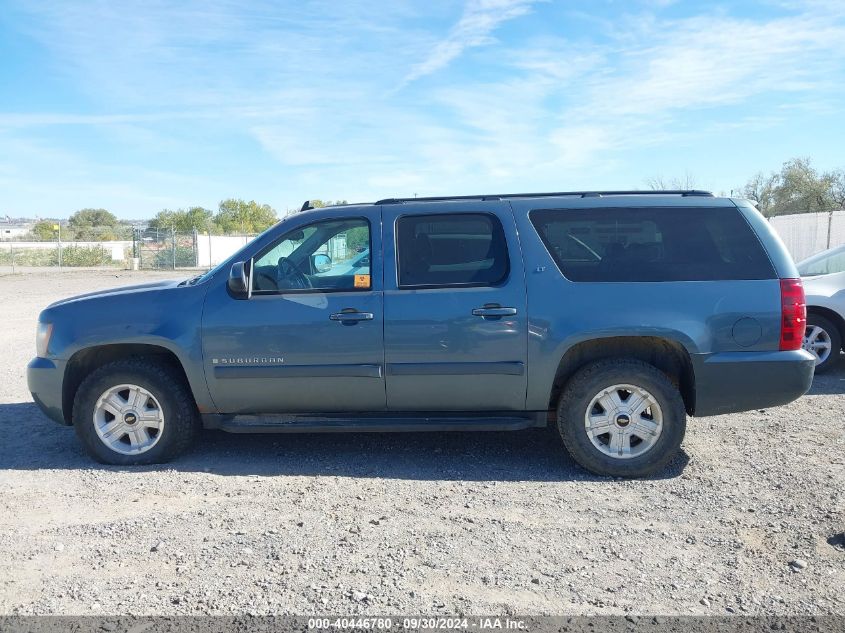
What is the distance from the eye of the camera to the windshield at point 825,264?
854cm

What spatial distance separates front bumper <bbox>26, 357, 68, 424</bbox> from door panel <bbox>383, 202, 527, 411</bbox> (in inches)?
95.1

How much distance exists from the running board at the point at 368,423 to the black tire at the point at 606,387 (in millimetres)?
238

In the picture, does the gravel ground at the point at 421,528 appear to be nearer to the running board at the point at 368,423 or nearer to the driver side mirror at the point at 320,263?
the running board at the point at 368,423

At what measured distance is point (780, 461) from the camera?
205 inches

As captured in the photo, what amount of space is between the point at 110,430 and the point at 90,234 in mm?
50260

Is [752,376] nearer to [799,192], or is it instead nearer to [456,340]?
Result: [456,340]

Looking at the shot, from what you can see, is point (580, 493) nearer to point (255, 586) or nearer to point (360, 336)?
point (360, 336)

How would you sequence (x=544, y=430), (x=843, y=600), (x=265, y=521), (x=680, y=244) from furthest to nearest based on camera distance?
(x=544, y=430)
(x=680, y=244)
(x=265, y=521)
(x=843, y=600)

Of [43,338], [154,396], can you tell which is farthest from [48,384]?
[154,396]

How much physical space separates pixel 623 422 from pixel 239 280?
279 cm

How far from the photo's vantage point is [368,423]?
5000mm

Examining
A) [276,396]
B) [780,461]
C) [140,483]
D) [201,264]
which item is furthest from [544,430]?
[201,264]

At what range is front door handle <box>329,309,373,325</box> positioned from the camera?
490 cm

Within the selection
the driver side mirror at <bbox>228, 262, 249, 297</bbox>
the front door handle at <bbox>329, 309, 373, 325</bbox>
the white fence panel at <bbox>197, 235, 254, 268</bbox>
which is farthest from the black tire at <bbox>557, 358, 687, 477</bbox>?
the white fence panel at <bbox>197, 235, 254, 268</bbox>
